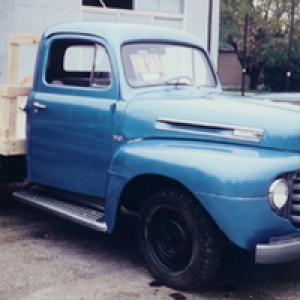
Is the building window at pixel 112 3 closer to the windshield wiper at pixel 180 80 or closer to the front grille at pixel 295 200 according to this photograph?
the windshield wiper at pixel 180 80

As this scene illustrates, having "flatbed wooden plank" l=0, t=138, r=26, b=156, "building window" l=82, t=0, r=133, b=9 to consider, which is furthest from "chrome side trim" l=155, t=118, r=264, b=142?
"building window" l=82, t=0, r=133, b=9

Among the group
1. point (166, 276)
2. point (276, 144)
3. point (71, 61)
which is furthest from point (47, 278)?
point (71, 61)

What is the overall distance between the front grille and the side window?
5.73ft

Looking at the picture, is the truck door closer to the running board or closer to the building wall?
the running board

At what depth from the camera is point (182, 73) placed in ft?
16.5

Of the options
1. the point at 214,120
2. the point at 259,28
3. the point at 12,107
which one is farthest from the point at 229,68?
the point at 214,120

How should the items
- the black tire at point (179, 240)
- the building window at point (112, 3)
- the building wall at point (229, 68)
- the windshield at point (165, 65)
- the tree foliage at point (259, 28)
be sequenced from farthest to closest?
the building wall at point (229, 68), the tree foliage at point (259, 28), the building window at point (112, 3), the windshield at point (165, 65), the black tire at point (179, 240)

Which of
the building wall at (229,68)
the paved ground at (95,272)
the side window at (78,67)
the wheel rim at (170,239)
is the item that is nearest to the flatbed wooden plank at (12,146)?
the side window at (78,67)

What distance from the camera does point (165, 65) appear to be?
4914 mm

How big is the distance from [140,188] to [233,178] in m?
1.02

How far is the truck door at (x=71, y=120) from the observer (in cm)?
457

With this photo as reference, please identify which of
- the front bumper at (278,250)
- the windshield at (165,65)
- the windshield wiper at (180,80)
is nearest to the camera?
the front bumper at (278,250)

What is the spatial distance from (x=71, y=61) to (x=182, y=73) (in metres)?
1.37

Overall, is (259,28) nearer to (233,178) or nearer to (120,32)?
(120,32)
